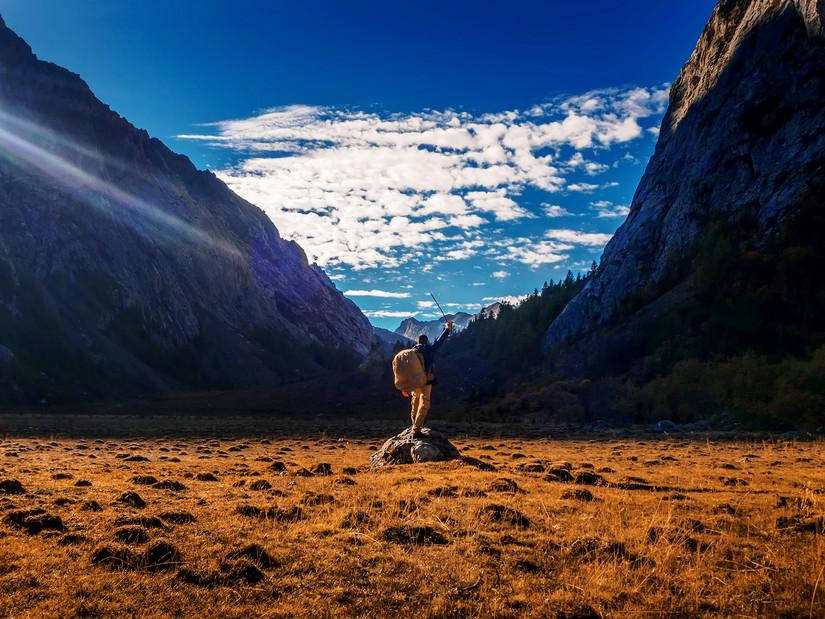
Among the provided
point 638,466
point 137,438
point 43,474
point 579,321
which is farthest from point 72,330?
point 638,466

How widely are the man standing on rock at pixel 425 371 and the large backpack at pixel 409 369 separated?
0.96ft

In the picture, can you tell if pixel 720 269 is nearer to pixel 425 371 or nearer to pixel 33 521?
pixel 425 371

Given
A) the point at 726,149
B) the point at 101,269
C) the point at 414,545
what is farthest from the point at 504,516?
the point at 101,269

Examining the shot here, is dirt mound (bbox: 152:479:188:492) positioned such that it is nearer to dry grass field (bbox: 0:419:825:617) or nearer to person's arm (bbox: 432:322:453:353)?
dry grass field (bbox: 0:419:825:617)

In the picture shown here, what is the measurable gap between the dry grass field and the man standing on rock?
9.39 feet

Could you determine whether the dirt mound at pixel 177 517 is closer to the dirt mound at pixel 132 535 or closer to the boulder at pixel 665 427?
the dirt mound at pixel 132 535

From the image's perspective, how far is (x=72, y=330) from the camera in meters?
117

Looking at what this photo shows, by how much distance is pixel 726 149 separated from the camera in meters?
83.8

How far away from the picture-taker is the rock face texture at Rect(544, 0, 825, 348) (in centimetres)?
7088

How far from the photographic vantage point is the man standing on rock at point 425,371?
59.0 feet

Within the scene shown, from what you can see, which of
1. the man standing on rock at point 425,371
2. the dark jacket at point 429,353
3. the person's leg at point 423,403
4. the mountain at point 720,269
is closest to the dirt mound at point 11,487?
the man standing on rock at point 425,371

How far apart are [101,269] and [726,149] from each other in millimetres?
137322

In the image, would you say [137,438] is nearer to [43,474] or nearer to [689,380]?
[43,474]

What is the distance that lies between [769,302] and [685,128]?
170 ft
